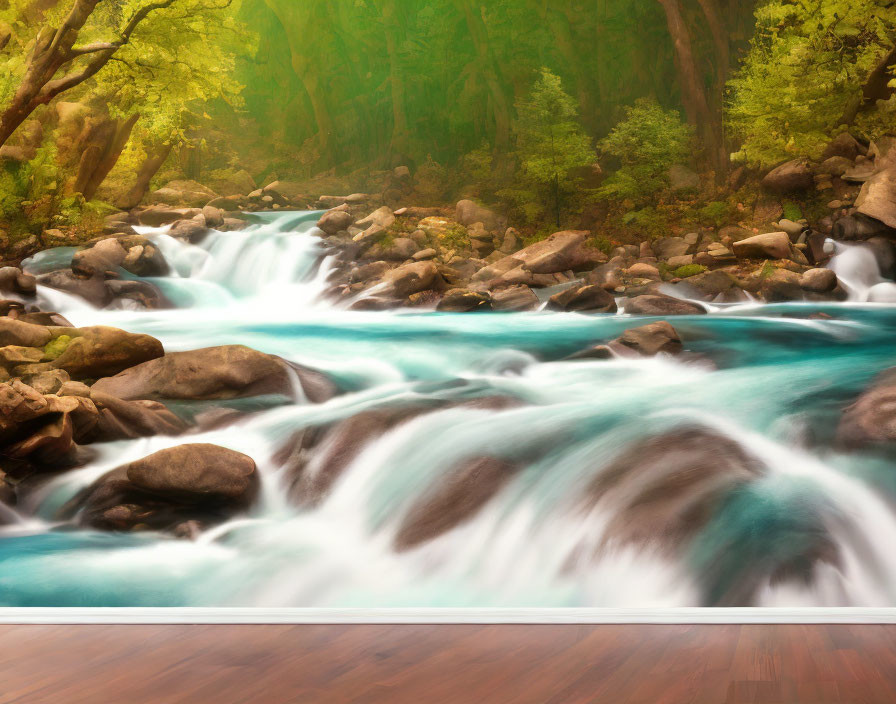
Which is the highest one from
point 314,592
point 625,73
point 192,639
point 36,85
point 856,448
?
point 625,73

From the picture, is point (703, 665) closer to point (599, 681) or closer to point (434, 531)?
point (599, 681)

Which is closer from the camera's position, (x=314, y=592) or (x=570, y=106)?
(x=314, y=592)

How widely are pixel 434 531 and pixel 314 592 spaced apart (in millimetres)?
400

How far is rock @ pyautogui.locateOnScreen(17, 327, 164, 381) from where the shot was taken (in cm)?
341

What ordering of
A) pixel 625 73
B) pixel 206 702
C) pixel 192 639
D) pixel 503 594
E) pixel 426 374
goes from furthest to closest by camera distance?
pixel 625 73, pixel 426 374, pixel 503 594, pixel 192 639, pixel 206 702

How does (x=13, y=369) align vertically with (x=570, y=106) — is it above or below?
below

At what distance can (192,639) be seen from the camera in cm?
153

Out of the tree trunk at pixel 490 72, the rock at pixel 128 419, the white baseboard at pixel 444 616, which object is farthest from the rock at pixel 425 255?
the white baseboard at pixel 444 616

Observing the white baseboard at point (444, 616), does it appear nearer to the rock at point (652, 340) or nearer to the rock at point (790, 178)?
Result: the rock at point (652, 340)

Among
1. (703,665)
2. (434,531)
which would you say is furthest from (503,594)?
(703,665)

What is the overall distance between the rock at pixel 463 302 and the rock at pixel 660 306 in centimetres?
90

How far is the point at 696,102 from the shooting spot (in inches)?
239

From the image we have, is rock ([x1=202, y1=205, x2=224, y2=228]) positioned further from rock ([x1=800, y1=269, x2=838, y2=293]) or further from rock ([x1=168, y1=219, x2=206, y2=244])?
rock ([x1=800, y1=269, x2=838, y2=293])

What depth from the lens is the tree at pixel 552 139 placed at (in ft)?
18.9
